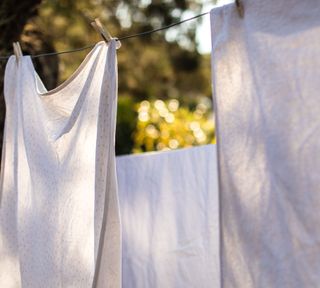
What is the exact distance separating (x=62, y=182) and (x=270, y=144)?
987mm

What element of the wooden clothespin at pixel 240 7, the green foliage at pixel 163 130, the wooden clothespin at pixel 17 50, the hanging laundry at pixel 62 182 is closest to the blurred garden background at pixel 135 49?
the green foliage at pixel 163 130

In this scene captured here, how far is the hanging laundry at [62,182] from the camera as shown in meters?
2.56

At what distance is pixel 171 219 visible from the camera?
12.4 feet

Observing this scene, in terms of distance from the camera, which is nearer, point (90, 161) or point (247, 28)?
point (247, 28)

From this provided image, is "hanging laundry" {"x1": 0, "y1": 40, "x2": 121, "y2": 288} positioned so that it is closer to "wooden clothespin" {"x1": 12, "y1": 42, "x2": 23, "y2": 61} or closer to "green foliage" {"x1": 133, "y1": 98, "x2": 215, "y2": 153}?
"wooden clothespin" {"x1": 12, "y1": 42, "x2": 23, "y2": 61}

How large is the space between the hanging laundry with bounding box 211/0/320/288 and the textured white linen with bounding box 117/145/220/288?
4.89ft

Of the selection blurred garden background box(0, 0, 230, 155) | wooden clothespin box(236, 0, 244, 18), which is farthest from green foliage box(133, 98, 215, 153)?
wooden clothespin box(236, 0, 244, 18)

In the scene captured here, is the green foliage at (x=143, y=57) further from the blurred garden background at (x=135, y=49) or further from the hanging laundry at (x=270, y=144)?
the hanging laundry at (x=270, y=144)

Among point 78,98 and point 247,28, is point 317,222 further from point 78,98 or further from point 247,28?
point 78,98

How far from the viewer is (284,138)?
2.09 m

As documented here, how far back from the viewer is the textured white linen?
145 inches

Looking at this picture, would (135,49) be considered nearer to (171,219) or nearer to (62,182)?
(171,219)

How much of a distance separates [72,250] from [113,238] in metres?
0.25

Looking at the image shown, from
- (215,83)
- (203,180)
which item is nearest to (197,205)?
(203,180)
